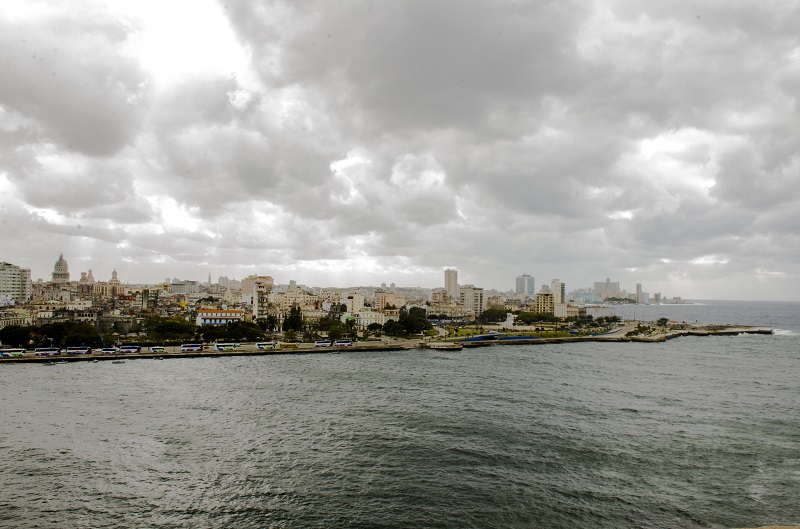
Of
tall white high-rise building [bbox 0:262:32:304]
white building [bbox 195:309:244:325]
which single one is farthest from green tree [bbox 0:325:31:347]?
tall white high-rise building [bbox 0:262:32:304]

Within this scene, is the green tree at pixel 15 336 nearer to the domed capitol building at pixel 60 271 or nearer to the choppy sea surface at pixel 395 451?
the choppy sea surface at pixel 395 451

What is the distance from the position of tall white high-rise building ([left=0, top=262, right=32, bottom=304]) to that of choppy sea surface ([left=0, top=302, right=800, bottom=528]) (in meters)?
61.8

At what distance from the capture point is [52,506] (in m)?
10.8

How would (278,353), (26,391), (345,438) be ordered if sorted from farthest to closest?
1. (278,353)
2. (26,391)
3. (345,438)

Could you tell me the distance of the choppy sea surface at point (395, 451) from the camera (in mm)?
10570

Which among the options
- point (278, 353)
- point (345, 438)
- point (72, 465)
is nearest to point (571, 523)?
point (345, 438)

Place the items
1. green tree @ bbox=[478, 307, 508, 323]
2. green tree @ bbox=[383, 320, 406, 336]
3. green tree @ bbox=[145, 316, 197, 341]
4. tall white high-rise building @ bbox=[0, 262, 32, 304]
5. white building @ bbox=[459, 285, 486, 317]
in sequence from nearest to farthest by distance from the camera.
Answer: green tree @ bbox=[145, 316, 197, 341]
green tree @ bbox=[383, 320, 406, 336]
tall white high-rise building @ bbox=[0, 262, 32, 304]
green tree @ bbox=[478, 307, 508, 323]
white building @ bbox=[459, 285, 486, 317]

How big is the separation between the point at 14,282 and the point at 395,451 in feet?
282

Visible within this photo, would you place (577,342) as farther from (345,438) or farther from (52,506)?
(52,506)

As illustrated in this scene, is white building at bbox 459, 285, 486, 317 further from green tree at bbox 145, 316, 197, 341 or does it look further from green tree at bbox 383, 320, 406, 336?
green tree at bbox 145, 316, 197, 341

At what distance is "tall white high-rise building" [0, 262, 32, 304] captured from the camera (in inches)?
2987

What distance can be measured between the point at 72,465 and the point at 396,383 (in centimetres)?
1473

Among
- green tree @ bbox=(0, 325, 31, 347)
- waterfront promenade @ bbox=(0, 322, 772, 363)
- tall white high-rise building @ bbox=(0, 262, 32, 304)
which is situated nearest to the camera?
waterfront promenade @ bbox=(0, 322, 772, 363)

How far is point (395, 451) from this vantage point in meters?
14.2
